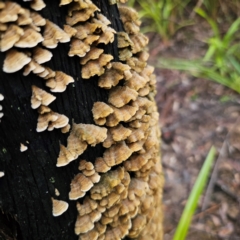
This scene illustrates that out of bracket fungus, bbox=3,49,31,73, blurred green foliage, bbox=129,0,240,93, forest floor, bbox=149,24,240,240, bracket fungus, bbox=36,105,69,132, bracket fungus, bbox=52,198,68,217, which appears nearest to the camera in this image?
bracket fungus, bbox=3,49,31,73

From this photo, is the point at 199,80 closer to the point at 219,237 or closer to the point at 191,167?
the point at 191,167

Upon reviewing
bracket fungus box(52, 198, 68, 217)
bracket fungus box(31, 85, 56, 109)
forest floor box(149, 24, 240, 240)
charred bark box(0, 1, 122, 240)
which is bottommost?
forest floor box(149, 24, 240, 240)

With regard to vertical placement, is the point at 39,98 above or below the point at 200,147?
above

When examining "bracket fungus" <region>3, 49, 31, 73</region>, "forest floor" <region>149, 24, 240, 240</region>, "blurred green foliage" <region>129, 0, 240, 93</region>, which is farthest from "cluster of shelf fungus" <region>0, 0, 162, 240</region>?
"blurred green foliage" <region>129, 0, 240, 93</region>

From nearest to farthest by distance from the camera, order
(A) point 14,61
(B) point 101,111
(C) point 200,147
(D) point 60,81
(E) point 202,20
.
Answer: (A) point 14,61
(D) point 60,81
(B) point 101,111
(C) point 200,147
(E) point 202,20

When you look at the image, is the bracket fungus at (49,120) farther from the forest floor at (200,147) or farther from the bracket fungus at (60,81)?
the forest floor at (200,147)

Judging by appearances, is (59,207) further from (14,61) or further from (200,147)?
(200,147)

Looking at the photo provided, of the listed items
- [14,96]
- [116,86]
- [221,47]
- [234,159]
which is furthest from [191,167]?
[14,96]

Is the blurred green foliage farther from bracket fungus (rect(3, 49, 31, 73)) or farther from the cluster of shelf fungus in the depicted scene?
bracket fungus (rect(3, 49, 31, 73))

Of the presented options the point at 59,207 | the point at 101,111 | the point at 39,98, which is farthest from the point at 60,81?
the point at 59,207
